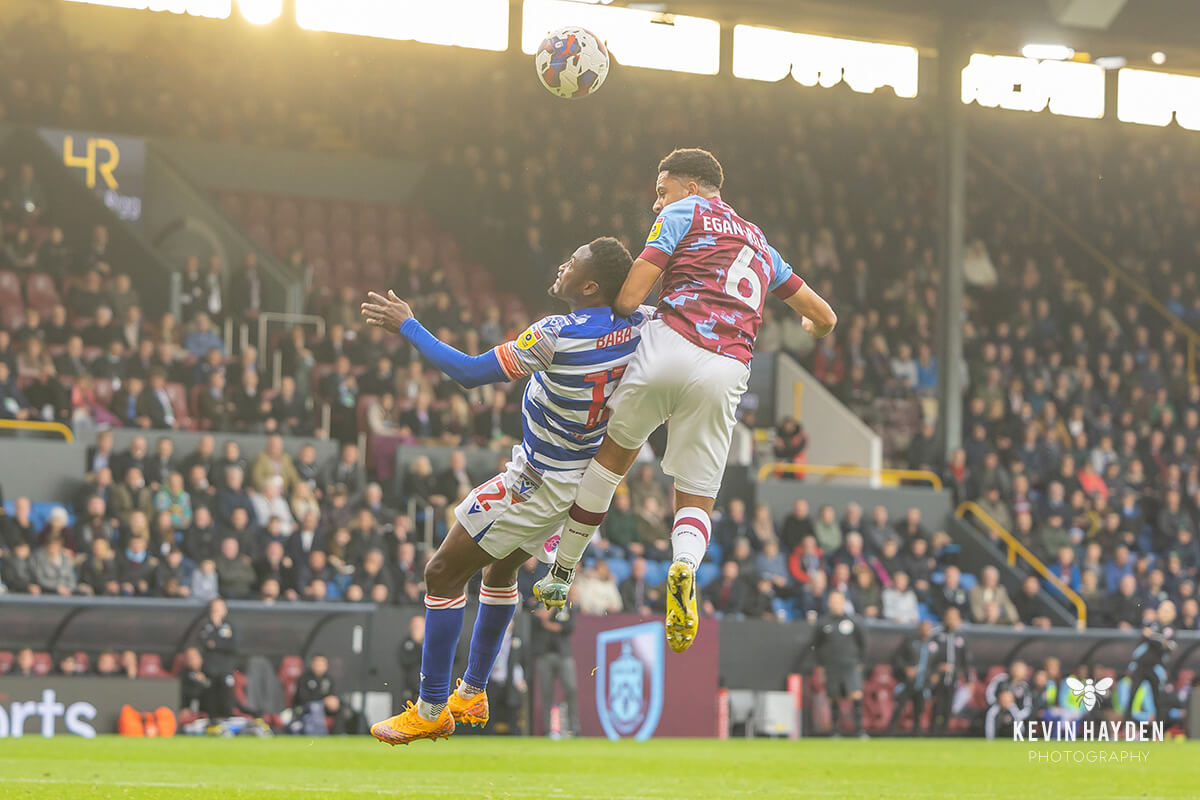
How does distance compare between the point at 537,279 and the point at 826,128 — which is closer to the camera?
the point at 537,279

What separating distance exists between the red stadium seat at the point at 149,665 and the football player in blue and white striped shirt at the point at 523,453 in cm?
948

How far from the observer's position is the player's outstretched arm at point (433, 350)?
23.2 ft

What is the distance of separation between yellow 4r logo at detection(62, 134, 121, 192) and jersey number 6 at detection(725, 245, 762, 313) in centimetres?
1829

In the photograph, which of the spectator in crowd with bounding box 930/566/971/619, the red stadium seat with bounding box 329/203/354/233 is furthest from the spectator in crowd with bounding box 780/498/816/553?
the red stadium seat with bounding box 329/203/354/233

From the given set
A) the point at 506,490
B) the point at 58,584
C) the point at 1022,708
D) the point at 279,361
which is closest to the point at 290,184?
the point at 279,361

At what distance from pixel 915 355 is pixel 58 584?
14370mm

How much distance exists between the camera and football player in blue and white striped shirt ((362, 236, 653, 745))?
→ 7141mm

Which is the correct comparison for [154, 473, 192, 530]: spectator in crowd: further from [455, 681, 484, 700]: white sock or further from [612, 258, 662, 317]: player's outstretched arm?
[612, 258, 662, 317]: player's outstretched arm

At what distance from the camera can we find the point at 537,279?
82.4 ft

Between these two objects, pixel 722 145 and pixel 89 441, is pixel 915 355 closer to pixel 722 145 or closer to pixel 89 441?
pixel 722 145

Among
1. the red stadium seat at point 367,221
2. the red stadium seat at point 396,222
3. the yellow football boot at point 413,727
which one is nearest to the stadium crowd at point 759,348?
the red stadium seat at point 396,222

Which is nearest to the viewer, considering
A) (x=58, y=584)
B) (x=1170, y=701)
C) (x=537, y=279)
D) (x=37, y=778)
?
(x=37, y=778)

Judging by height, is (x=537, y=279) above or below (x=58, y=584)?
above

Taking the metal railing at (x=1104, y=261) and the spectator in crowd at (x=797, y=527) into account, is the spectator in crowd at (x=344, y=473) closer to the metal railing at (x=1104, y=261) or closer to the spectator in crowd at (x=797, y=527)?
the spectator in crowd at (x=797, y=527)
